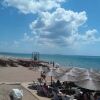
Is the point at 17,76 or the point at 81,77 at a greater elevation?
the point at 81,77

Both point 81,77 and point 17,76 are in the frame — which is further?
point 17,76

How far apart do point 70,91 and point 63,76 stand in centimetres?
145

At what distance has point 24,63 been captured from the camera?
46406mm

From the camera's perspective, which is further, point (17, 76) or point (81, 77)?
point (17, 76)

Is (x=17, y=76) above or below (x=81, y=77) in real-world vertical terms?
below

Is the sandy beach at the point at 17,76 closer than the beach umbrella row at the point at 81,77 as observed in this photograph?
No

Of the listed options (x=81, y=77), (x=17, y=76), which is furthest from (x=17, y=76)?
(x=81, y=77)

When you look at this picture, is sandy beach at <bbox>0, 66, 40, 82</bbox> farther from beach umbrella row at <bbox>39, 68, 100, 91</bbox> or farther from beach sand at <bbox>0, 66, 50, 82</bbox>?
beach umbrella row at <bbox>39, 68, 100, 91</bbox>

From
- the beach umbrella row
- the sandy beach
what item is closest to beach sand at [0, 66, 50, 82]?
the sandy beach

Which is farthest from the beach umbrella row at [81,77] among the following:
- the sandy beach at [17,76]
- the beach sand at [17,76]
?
the beach sand at [17,76]

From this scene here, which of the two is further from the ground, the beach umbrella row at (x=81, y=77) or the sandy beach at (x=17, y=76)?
the beach umbrella row at (x=81, y=77)

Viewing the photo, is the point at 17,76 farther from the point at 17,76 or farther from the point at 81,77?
the point at 81,77

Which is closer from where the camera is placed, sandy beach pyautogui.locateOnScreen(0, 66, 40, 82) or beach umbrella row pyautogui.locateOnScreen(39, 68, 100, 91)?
beach umbrella row pyautogui.locateOnScreen(39, 68, 100, 91)

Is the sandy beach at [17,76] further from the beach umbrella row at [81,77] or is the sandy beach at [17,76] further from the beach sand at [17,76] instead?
the beach umbrella row at [81,77]
